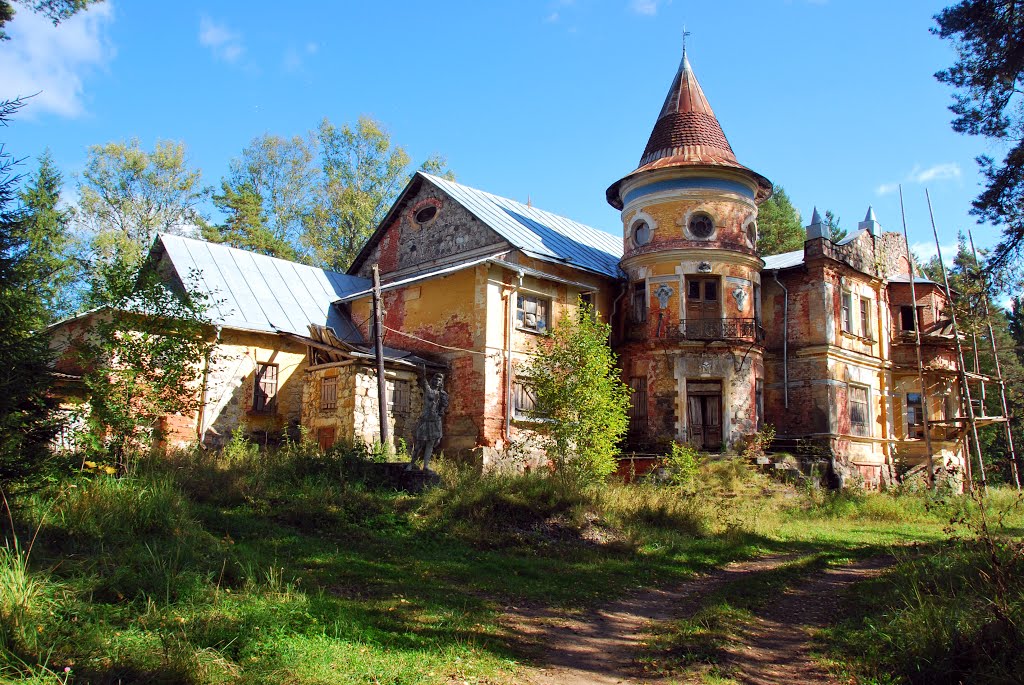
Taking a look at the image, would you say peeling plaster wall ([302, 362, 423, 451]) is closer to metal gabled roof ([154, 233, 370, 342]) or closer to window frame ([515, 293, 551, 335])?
metal gabled roof ([154, 233, 370, 342])

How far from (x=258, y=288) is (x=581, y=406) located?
1326cm

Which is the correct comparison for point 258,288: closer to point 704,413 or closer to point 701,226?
point 701,226

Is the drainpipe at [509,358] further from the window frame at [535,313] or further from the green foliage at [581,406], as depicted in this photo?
the green foliage at [581,406]

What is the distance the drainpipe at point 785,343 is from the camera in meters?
25.9

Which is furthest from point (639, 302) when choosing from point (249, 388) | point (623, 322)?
point (249, 388)

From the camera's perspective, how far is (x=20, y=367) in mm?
8102

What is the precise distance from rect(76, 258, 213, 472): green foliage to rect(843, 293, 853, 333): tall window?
21.1m

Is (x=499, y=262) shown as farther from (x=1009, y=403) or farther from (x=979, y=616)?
(x=1009, y=403)

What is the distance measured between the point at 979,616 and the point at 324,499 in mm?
10107

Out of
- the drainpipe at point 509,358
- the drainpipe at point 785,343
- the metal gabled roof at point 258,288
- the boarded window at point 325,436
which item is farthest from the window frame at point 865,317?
the boarded window at point 325,436

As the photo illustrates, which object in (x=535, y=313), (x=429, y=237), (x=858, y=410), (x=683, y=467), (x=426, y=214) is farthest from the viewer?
(x=426, y=214)

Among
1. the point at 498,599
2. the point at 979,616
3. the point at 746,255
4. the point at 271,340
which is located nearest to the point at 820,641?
the point at 979,616

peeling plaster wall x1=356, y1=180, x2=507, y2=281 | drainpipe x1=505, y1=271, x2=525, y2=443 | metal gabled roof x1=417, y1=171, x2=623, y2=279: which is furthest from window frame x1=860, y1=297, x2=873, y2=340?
peeling plaster wall x1=356, y1=180, x2=507, y2=281

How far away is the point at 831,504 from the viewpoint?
20.5m
